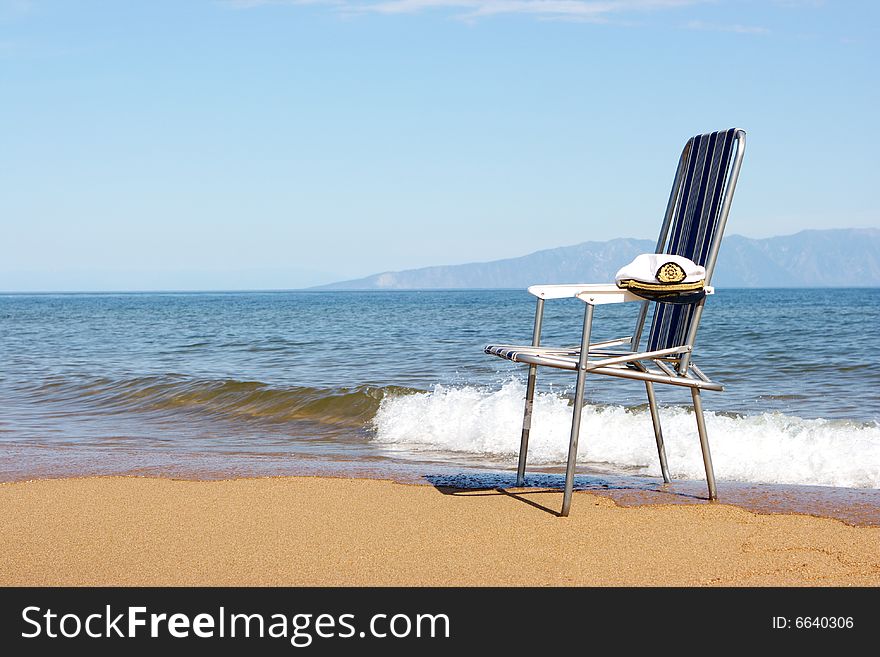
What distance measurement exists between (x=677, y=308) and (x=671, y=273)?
15.9 inches

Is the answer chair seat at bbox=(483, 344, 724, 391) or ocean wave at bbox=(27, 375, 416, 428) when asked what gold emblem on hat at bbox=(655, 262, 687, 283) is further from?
ocean wave at bbox=(27, 375, 416, 428)

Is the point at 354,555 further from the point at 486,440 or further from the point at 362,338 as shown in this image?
the point at 362,338

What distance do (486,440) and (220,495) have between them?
388 centimetres

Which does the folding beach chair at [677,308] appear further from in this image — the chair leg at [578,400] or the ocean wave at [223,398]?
the ocean wave at [223,398]

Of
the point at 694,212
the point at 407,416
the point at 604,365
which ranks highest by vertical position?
the point at 694,212

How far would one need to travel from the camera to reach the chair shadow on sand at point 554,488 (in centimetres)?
452

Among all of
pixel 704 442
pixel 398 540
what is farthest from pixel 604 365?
pixel 398 540

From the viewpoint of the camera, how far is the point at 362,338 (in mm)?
24219

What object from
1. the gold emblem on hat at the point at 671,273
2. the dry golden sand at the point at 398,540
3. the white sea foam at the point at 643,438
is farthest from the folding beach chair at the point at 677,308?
the white sea foam at the point at 643,438

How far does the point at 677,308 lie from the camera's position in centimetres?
445

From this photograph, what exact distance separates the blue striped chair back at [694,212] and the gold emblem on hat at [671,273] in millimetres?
196

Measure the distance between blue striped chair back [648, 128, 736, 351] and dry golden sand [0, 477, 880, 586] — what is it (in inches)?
34.3

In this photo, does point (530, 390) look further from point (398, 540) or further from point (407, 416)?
point (407, 416)
